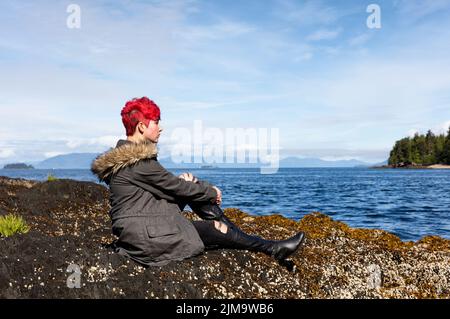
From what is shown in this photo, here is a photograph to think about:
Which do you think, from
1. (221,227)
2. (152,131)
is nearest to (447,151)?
(221,227)

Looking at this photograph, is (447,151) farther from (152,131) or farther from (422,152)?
(152,131)

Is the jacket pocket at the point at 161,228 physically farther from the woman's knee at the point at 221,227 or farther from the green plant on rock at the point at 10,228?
the green plant on rock at the point at 10,228

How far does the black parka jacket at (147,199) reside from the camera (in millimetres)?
6070

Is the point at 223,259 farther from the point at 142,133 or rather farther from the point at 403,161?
the point at 403,161

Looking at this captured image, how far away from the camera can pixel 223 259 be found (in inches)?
277

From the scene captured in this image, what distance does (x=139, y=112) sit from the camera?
6086 millimetres

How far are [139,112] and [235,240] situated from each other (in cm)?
282

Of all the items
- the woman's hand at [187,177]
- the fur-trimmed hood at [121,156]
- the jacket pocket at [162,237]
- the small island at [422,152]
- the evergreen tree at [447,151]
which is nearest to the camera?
the fur-trimmed hood at [121,156]

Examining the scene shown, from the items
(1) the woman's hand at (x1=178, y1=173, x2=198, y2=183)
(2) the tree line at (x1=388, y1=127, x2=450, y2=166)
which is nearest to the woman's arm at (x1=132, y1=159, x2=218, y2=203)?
(1) the woman's hand at (x1=178, y1=173, x2=198, y2=183)

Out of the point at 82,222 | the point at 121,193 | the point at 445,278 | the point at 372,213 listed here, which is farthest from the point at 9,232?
the point at 372,213

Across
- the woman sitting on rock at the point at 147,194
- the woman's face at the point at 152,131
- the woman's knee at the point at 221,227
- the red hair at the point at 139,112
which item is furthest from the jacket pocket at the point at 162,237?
the red hair at the point at 139,112

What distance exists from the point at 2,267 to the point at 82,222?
617 centimetres

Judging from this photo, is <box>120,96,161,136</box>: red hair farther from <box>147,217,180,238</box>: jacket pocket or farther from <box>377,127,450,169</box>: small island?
<box>377,127,450,169</box>: small island

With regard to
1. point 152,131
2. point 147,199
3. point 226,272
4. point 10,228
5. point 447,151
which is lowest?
point 226,272
